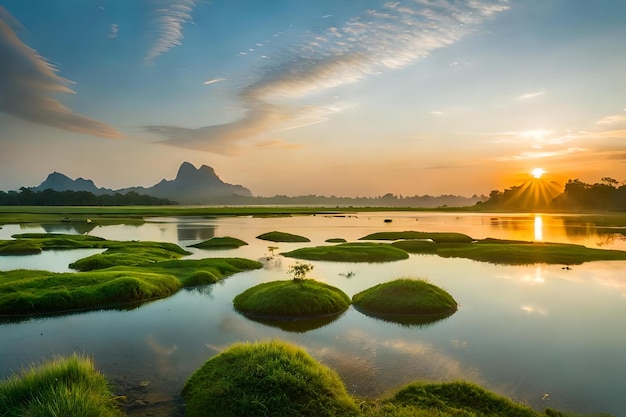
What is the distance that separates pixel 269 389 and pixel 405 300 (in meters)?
19.4

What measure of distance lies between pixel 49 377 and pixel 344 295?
74.7ft

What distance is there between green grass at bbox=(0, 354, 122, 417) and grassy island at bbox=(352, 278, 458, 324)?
1937 cm

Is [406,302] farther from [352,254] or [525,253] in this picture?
[525,253]

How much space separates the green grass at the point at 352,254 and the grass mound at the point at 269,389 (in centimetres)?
4237

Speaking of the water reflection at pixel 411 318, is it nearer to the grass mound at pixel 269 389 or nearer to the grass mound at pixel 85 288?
the grass mound at pixel 269 389

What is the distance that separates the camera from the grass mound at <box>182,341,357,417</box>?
43.7ft

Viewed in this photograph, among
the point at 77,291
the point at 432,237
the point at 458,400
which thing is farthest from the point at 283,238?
the point at 458,400

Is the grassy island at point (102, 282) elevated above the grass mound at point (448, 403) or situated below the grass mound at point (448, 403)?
above

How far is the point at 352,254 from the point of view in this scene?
198 feet

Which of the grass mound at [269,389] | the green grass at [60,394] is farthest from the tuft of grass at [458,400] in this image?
the green grass at [60,394]

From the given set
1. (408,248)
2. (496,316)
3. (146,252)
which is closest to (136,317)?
(496,316)

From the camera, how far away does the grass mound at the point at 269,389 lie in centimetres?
1332

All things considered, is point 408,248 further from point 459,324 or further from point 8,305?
point 8,305

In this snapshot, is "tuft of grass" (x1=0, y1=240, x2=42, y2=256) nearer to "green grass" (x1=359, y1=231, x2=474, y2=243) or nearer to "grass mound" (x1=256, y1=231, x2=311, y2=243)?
"grass mound" (x1=256, y1=231, x2=311, y2=243)
